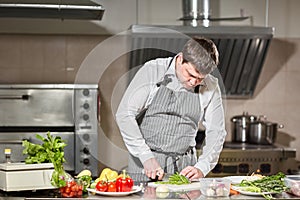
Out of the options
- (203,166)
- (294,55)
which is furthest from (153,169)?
(294,55)

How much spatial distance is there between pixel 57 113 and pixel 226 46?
1.41 meters

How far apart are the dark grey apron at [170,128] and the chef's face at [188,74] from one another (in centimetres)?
15

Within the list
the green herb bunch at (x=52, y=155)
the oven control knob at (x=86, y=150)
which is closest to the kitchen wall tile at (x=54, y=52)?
the oven control knob at (x=86, y=150)

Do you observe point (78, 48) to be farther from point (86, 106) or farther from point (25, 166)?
point (25, 166)

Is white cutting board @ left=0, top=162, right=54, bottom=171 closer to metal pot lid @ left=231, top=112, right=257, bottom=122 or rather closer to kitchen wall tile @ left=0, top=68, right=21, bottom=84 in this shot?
kitchen wall tile @ left=0, top=68, right=21, bottom=84

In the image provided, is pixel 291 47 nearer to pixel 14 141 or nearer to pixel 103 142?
pixel 103 142

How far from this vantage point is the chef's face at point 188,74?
3.30 m

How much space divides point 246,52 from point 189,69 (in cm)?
181

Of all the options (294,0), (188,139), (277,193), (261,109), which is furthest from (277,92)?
(277,193)

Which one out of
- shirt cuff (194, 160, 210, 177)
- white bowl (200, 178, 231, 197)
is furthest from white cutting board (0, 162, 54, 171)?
shirt cuff (194, 160, 210, 177)

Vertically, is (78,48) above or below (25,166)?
above

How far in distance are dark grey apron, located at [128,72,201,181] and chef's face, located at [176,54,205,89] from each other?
0.15m

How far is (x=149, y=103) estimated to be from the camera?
3604mm

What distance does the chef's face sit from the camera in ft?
10.8
